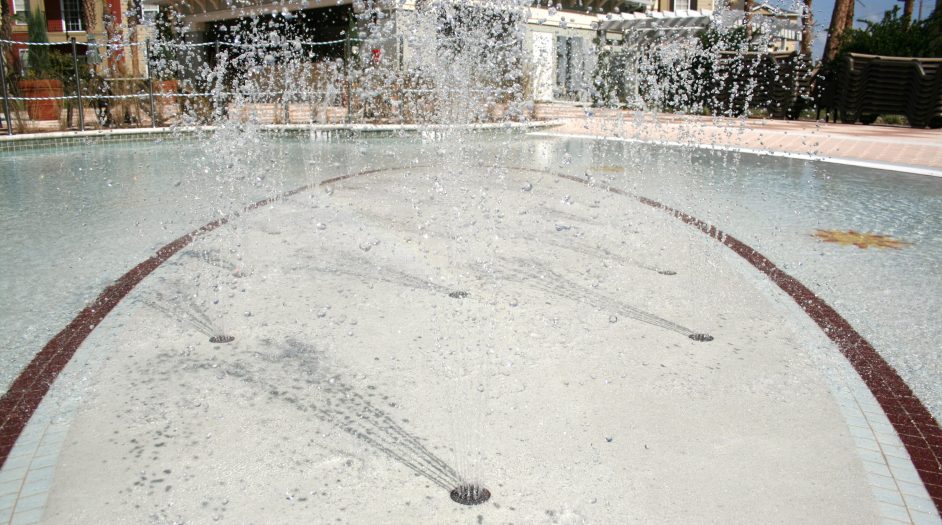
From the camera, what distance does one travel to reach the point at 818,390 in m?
3.38

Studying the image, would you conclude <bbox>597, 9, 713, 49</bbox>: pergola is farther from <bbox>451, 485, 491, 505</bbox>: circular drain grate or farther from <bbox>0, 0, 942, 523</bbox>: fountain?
<bbox>451, 485, 491, 505</bbox>: circular drain grate

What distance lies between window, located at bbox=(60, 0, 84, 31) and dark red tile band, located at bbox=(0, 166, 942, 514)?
3565 cm

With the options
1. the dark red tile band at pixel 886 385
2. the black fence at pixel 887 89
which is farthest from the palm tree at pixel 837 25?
the dark red tile band at pixel 886 385

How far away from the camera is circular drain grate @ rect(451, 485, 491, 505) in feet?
8.23

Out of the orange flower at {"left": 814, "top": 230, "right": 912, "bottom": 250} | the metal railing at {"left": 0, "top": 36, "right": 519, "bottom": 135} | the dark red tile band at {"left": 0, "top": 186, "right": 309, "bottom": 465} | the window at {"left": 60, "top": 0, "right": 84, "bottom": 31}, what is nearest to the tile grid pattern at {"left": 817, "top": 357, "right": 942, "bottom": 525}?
the orange flower at {"left": 814, "top": 230, "right": 912, "bottom": 250}

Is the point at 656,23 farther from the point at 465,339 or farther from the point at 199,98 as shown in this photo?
the point at 465,339

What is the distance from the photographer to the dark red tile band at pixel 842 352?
2896mm

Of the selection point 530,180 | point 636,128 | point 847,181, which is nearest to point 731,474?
point 530,180

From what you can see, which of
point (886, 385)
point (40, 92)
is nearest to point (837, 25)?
point (40, 92)

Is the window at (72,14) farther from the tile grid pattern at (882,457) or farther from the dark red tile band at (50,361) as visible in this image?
the tile grid pattern at (882,457)

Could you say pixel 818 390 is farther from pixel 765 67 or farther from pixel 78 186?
pixel 765 67

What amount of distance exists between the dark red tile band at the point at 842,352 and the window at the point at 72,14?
3565 centimetres

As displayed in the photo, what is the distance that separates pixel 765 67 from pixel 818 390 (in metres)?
17.4

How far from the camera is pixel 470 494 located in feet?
8.35
